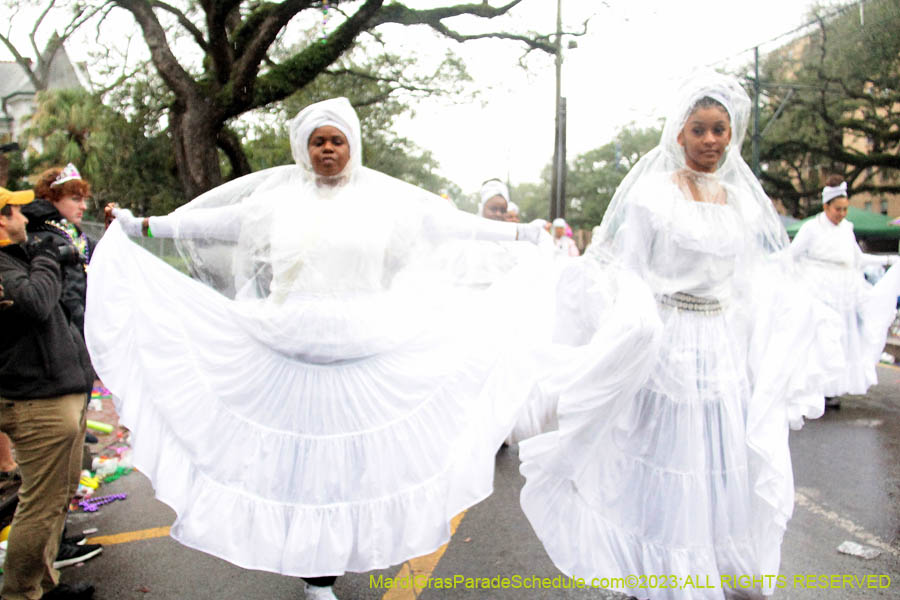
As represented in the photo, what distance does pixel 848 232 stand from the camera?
22.5 ft

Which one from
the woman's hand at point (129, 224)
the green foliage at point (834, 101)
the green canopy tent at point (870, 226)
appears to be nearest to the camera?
the woman's hand at point (129, 224)

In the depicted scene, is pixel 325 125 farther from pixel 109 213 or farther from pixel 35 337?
pixel 35 337

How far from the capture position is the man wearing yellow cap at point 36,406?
2867mm

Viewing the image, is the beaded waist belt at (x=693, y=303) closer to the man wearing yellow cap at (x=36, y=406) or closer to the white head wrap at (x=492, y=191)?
the man wearing yellow cap at (x=36, y=406)

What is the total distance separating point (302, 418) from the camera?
9.64 ft

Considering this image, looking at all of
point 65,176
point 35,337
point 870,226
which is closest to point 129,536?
point 35,337

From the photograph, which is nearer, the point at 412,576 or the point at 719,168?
the point at 719,168

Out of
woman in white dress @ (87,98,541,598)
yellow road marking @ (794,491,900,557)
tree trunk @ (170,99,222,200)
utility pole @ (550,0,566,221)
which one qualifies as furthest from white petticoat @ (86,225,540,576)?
utility pole @ (550,0,566,221)

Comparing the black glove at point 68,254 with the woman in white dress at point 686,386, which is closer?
the woman in white dress at point 686,386

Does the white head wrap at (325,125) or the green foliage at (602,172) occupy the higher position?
the green foliage at (602,172)

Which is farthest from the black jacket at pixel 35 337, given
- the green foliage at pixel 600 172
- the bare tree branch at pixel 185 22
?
the green foliage at pixel 600 172

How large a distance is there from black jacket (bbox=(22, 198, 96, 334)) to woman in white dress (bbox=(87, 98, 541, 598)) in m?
0.27

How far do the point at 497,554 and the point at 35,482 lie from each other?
7.41 feet

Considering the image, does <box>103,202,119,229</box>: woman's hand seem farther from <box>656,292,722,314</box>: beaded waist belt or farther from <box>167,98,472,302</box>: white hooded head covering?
<box>656,292,722,314</box>: beaded waist belt
